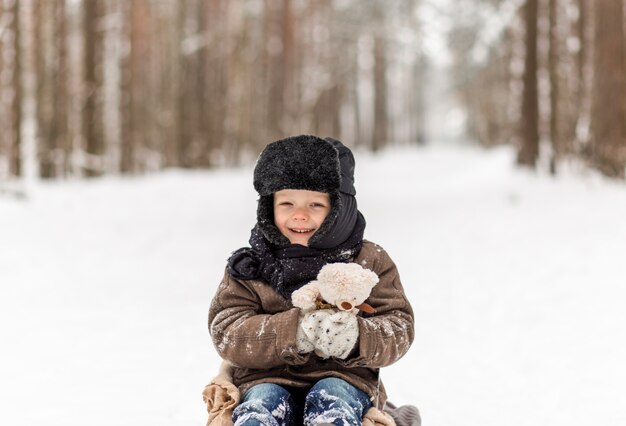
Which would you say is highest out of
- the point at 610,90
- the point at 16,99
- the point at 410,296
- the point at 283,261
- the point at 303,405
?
the point at 610,90

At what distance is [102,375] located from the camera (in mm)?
4875

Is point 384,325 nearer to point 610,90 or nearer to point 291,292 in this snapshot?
point 291,292

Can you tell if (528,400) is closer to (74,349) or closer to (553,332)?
(553,332)

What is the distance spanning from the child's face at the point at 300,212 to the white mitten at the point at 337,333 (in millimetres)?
391

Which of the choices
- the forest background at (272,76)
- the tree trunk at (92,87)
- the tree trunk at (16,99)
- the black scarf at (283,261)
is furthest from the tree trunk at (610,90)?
the tree trunk at (92,87)

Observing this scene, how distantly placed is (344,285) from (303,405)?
57 cm

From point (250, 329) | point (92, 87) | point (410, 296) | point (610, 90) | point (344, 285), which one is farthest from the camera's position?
point (92, 87)

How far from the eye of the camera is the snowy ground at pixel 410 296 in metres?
4.38

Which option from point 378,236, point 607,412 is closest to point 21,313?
point 607,412

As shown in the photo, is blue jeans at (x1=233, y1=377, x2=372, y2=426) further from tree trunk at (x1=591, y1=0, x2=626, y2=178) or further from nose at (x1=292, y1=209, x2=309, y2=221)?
tree trunk at (x1=591, y1=0, x2=626, y2=178)

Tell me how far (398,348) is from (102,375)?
9.43 feet

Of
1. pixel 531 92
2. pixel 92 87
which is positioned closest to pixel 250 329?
pixel 531 92

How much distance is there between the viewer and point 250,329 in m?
2.66

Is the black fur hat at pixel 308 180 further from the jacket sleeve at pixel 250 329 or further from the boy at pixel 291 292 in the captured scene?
the jacket sleeve at pixel 250 329
